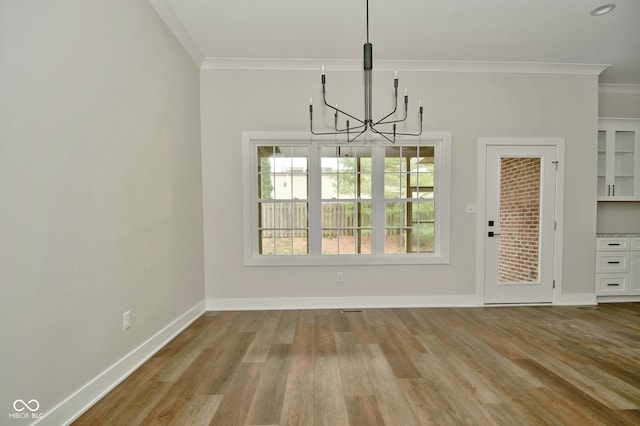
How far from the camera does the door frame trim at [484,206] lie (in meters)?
3.63

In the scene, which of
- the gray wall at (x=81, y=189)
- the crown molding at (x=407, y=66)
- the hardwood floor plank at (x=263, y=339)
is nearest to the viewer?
the gray wall at (x=81, y=189)

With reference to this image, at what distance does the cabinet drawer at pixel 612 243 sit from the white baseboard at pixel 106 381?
5290 millimetres

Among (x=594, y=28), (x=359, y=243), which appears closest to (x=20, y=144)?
(x=359, y=243)

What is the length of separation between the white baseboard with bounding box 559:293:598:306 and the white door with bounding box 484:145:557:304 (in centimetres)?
19

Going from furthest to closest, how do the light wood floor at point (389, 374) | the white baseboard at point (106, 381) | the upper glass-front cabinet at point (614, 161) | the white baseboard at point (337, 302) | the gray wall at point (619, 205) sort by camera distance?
1. the gray wall at point (619, 205)
2. the upper glass-front cabinet at point (614, 161)
3. the white baseboard at point (337, 302)
4. the light wood floor at point (389, 374)
5. the white baseboard at point (106, 381)

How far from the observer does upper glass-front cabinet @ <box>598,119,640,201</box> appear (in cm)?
396

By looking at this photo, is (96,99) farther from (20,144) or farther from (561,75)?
(561,75)

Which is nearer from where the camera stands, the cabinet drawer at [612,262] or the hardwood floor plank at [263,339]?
the hardwood floor plank at [263,339]

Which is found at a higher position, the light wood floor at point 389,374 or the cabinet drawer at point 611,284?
the cabinet drawer at point 611,284

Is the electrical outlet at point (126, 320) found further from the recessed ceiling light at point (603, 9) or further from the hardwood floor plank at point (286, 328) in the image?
the recessed ceiling light at point (603, 9)

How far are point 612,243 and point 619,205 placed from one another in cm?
73


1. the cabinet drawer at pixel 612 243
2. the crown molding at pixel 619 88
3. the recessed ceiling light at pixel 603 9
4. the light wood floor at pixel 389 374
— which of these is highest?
the recessed ceiling light at pixel 603 9

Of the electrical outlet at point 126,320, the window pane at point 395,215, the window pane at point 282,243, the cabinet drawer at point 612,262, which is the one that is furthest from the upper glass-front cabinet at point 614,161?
the electrical outlet at point 126,320

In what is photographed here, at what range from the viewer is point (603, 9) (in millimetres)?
2605
